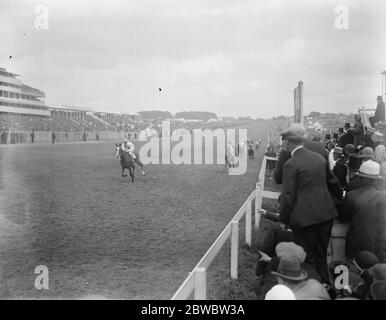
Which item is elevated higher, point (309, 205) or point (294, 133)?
point (294, 133)

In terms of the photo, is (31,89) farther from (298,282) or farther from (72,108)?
(298,282)

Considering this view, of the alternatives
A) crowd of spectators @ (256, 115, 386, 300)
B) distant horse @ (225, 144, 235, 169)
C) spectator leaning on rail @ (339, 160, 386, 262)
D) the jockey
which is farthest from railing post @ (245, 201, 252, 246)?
distant horse @ (225, 144, 235, 169)

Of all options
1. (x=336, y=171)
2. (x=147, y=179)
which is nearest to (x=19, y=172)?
(x=147, y=179)

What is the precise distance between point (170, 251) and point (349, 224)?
9.42ft

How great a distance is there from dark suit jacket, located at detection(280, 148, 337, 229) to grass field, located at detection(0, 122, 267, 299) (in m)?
1.56

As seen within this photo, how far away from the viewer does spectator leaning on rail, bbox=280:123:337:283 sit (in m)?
3.94

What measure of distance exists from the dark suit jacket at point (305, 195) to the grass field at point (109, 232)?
61.6 inches

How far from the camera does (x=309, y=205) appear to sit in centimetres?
394

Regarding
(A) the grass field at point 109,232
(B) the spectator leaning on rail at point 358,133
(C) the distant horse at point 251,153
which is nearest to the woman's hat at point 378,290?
(A) the grass field at point 109,232

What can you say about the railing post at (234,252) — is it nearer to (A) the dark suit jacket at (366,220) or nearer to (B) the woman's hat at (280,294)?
(A) the dark suit jacket at (366,220)

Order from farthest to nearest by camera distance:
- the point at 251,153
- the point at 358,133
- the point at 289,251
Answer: the point at 251,153, the point at 358,133, the point at 289,251

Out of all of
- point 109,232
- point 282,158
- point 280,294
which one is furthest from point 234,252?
point 109,232

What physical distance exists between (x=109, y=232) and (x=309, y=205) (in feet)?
14.4
